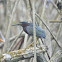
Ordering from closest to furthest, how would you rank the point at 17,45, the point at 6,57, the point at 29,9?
1. the point at 6,57
2. the point at 29,9
3. the point at 17,45

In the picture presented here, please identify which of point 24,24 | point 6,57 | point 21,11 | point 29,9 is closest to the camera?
point 6,57

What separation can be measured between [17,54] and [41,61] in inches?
14.2

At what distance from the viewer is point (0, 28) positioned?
6.78 meters

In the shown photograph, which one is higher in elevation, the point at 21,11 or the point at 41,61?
A: the point at 21,11

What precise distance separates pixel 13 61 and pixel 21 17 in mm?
4034

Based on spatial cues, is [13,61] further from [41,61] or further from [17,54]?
[41,61]

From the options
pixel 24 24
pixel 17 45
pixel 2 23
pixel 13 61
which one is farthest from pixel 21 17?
pixel 13 61

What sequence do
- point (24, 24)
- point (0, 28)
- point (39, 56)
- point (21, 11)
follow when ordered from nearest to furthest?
point (39, 56) → point (24, 24) → point (21, 11) → point (0, 28)

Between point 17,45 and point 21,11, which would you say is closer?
point 17,45

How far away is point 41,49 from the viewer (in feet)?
8.40

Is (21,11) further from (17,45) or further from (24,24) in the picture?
(24,24)

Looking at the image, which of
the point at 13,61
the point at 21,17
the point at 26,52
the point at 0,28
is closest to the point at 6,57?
the point at 13,61

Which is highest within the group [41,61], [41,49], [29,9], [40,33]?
[29,9]

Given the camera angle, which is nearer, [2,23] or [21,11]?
[21,11]
